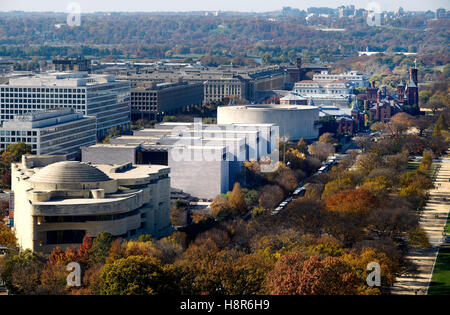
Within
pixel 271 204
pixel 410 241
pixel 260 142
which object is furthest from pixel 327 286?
pixel 260 142

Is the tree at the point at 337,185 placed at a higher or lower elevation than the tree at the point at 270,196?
higher

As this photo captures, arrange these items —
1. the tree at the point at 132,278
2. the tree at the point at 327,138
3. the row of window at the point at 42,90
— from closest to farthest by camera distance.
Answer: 1. the tree at the point at 132,278
2. the tree at the point at 327,138
3. the row of window at the point at 42,90

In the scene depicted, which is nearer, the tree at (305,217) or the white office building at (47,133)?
the tree at (305,217)

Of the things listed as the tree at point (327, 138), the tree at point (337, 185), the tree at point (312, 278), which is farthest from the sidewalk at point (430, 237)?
the tree at point (327, 138)

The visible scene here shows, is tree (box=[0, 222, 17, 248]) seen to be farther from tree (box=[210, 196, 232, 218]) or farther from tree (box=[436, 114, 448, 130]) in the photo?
tree (box=[436, 114, 448, 130])

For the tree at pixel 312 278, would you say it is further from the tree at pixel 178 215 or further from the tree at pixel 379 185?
the tree at pixel 379 185

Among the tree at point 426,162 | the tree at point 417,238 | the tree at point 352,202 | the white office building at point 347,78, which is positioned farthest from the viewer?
the white office building at point 347,78

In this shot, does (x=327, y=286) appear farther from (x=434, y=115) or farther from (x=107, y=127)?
(x=434, y=115)

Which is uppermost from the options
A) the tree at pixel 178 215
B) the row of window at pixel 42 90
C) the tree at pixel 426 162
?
the row of window at pixel 42 90
